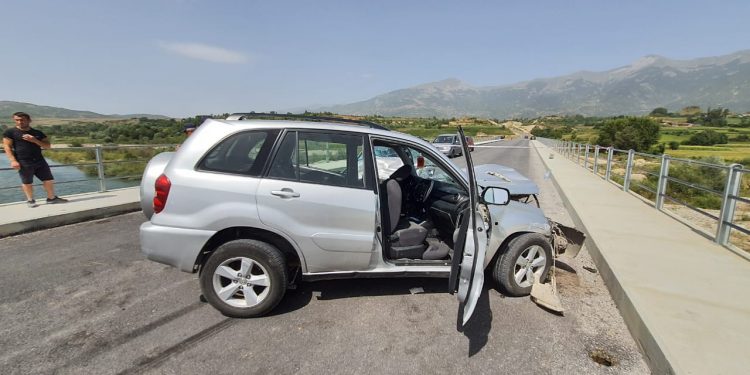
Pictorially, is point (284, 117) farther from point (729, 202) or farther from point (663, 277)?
point (729, 202)

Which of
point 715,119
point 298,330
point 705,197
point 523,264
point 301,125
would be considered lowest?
point 705,197

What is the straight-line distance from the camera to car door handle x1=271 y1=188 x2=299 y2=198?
3045 millimetres

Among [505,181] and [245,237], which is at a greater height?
[505,181]

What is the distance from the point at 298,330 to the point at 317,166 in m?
1.50

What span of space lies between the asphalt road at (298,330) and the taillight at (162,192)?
102 cm

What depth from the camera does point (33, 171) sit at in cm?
679

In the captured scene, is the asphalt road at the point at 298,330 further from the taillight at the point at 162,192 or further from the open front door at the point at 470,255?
the taillight at the point at 162,192

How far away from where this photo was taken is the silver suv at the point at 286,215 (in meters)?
3.02

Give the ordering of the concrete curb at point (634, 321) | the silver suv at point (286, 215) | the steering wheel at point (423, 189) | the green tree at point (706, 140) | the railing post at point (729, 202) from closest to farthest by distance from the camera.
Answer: the concrete curb at point (634, 321), the silver suv at point (286, 215), the steering wheel at point (423, 189), the railing post at point (729, 202), the green tree at point (706, 140)

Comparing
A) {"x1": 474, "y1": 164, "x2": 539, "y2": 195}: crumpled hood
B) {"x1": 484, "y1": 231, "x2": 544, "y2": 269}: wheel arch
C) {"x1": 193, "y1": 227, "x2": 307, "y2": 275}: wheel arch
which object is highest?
{"x1": 474, "y1": 164, "x2": 539, "y2": 195}: crumpled hood

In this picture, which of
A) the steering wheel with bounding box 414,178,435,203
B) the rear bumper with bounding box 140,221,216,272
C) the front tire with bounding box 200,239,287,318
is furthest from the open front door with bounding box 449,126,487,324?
the rear bumper with bounding box 140,221,216,272

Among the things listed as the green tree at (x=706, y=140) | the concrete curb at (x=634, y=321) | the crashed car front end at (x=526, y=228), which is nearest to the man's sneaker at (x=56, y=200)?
the crashed car front end at (x=526, y=228)

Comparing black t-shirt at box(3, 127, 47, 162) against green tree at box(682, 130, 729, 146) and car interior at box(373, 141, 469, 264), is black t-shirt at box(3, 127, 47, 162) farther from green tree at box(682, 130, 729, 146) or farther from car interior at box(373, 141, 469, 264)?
green tree at box(682, 130, 729, 146)

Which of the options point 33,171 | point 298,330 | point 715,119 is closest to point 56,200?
point 33,171
